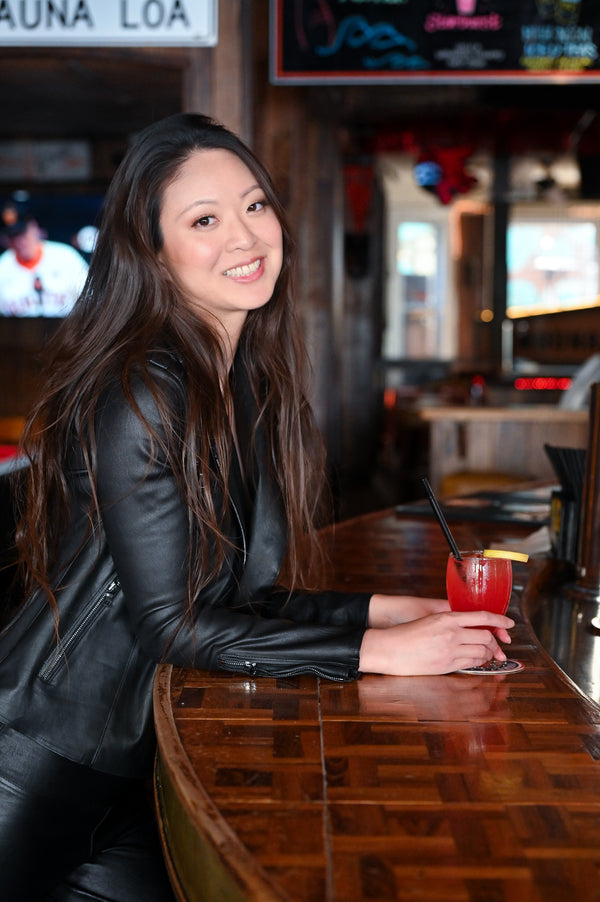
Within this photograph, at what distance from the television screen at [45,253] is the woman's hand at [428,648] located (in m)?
6.29

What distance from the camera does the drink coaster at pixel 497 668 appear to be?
1.25 meters

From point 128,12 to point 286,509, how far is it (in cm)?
229

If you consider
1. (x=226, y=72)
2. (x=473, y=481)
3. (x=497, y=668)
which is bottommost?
(x=473, y=481)

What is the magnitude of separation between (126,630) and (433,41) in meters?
3.03

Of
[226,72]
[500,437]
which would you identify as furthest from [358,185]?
[226,72]

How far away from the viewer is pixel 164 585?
1251 mm

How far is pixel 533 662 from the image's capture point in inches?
51.2

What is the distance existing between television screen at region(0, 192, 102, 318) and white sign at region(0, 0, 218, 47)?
3.89 m

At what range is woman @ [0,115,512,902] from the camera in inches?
49.3

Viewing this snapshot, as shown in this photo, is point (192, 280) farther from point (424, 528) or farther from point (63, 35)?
point (63, 35)

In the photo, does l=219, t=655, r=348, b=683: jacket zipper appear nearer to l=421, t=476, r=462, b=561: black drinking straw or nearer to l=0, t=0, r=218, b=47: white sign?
l=421, t=476, r=462, b=561: black drinking straw

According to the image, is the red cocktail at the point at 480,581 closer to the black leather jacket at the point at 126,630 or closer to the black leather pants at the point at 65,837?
the black leather jacket at the point at 126,630

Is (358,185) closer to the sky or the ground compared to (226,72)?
closer to the sky

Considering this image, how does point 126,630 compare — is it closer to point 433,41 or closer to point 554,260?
point 433,41
